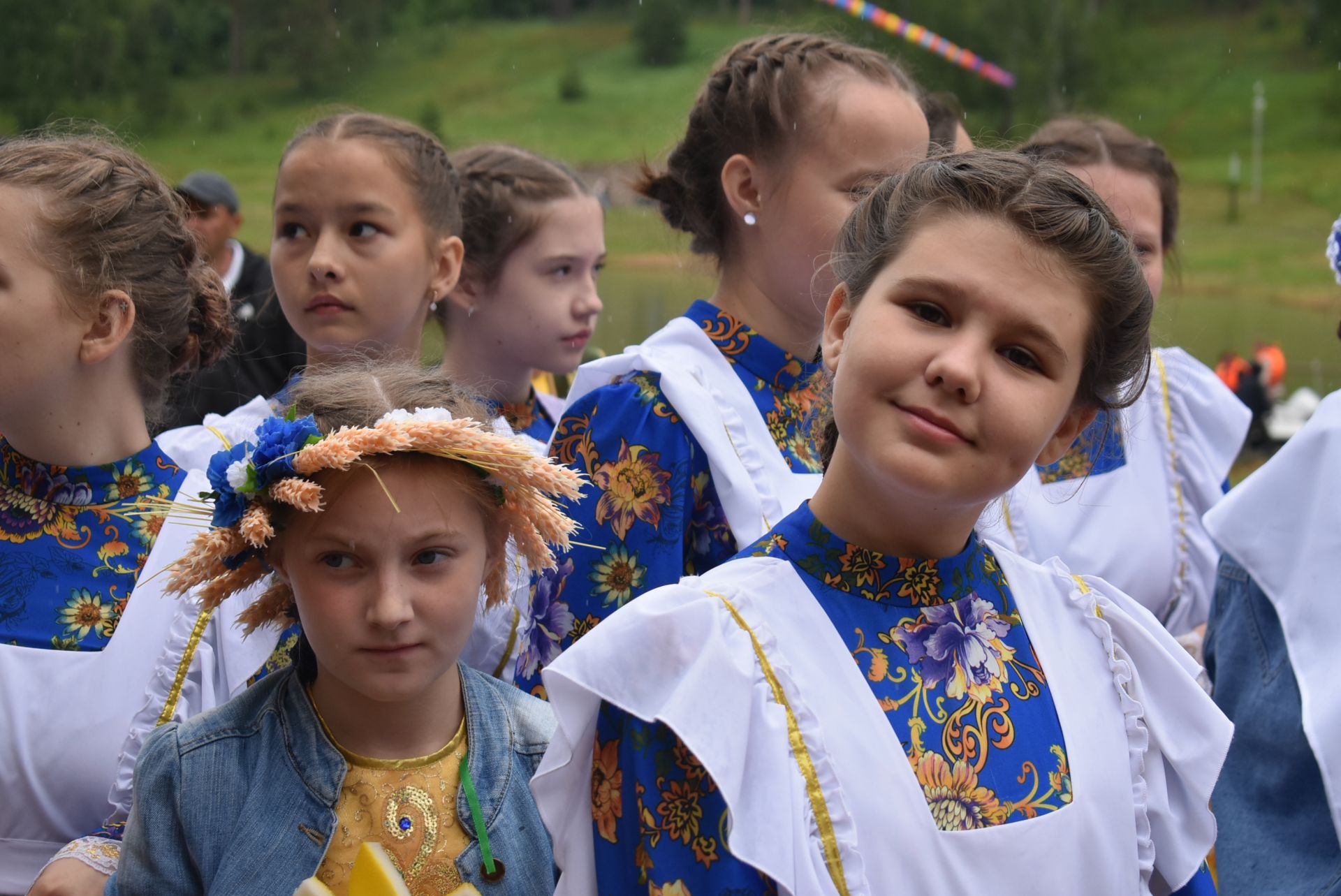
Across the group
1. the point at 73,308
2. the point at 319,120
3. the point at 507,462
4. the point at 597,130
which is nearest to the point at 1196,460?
the point at 507,462

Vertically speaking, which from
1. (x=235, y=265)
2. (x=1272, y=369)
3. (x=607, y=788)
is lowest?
(x=1272, y=369)

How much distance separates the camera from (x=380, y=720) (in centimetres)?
165

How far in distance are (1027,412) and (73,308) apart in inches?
55.3

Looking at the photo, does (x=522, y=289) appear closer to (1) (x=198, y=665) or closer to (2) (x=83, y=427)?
(2) (x=83, y=427)

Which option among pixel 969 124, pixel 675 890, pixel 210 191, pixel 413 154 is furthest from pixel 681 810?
pixel 969 124

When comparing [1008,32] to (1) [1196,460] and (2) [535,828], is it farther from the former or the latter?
(2) [535,828]

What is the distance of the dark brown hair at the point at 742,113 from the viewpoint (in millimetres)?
2195

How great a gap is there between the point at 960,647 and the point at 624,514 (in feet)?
1.93

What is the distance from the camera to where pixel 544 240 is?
3066 mm

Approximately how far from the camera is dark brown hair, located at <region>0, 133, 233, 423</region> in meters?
2.01

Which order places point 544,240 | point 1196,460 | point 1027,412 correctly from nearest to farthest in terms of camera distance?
point 1027,412 < point 1196,460 < point 544,240

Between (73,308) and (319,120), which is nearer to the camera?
(73,308)

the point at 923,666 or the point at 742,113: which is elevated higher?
the point at 742,113

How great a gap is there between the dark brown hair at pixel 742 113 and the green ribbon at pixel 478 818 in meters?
1.06
